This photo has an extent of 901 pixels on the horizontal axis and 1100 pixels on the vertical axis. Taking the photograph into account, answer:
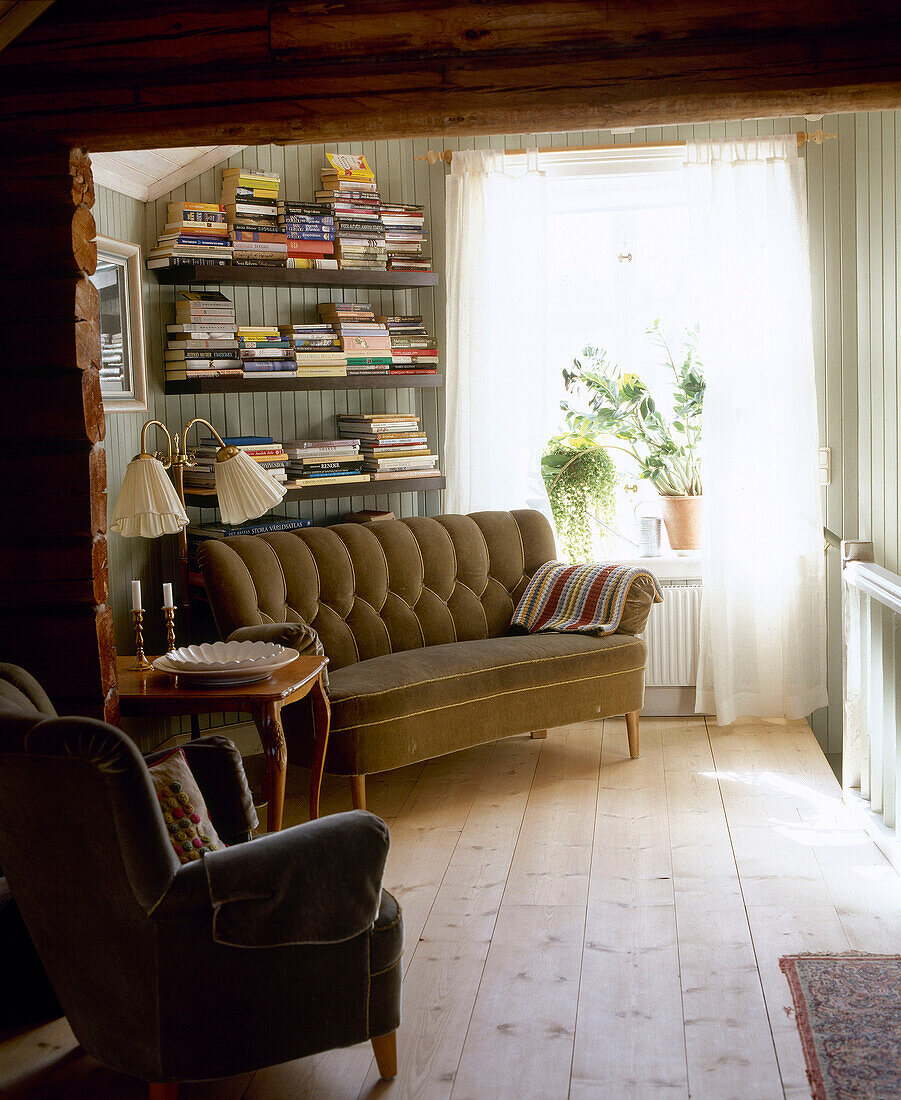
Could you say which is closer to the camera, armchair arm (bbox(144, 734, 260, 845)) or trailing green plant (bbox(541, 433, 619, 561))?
armchair arm (bbox(144, 734, 260, 845))

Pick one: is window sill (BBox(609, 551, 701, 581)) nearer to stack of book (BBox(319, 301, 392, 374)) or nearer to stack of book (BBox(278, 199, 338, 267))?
stack of book (BBox(319, 301, 392, 374))

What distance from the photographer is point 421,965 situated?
2.83 metres

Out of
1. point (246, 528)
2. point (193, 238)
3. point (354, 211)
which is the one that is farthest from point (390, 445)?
point (193, 238)

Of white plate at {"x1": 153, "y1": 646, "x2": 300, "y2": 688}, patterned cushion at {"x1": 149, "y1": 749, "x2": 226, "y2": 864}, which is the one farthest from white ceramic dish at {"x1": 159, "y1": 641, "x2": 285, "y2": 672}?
patterned cushion at {"x1": 149, "y1": 749, "x2": 226, "y2": 864}

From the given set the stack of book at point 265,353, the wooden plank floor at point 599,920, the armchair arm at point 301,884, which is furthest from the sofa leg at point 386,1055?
the stack of book at point 265,353

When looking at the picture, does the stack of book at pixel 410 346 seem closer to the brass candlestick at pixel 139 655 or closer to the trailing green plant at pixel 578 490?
the trailing green plant at pixel 578 490

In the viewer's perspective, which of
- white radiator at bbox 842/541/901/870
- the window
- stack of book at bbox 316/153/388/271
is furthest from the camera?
the window

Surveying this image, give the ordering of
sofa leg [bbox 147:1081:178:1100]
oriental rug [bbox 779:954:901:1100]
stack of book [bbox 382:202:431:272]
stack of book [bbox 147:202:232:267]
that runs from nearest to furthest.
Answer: sofa leg [bbox 147:1081:178:1100] < oriental rug [bbox 779:954:901:1100] < stack of book [bbox 147:202:232:267] < stack of book [bbox 382:202:431:272]

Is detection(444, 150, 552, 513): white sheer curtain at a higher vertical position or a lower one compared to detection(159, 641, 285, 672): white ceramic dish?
higher

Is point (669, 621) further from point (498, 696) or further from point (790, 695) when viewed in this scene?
point (498, 696)

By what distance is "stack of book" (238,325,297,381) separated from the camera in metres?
4.56

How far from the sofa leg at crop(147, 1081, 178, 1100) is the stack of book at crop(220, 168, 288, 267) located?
3.26 meters

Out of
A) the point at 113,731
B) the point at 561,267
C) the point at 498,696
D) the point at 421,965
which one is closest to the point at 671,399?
the point at 561,267

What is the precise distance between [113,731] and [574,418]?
3749mm
